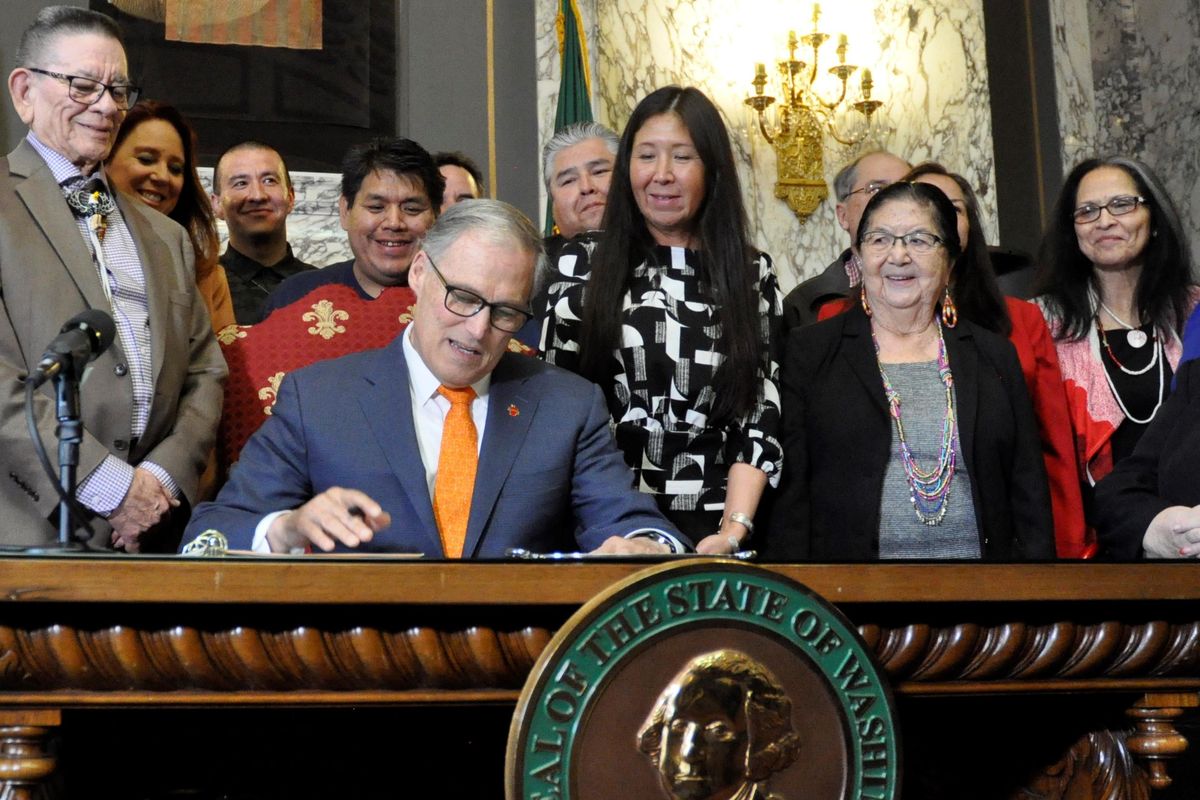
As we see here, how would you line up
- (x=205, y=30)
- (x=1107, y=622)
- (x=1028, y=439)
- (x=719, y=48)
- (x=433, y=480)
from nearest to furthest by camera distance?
1. (x=1107, y=622)
2. (x=433, y=480)
3. (x=1028, y=439)
4. (x=205, y=30)
5. (x=719, y=48)

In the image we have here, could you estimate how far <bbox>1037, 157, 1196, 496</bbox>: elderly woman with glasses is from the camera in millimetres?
3625

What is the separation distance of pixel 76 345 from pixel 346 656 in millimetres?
569

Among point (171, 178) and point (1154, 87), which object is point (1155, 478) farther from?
point (1154, 87)

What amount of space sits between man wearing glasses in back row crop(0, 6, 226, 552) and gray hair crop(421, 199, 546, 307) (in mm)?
667

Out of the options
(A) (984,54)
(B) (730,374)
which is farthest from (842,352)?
(A) (984,54)

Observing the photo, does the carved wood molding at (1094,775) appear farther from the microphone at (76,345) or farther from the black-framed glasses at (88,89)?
the black-framed glasses at (88,89)

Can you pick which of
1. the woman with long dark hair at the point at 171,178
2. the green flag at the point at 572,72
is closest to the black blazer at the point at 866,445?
the woman with long dark hair at the point at 171,178

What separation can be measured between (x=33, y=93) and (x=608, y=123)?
149 inches

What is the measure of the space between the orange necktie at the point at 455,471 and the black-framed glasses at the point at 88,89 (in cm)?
95

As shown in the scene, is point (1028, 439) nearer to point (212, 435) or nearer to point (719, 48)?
point (212, 435)

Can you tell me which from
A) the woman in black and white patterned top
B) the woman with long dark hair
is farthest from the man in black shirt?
the woman in black and white patterned top

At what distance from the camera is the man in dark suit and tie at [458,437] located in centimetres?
242

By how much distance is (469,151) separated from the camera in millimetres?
6051

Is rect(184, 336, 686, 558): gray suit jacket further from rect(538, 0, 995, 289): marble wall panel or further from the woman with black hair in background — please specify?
rect(538, 0, 995, 289): marble wall panel
